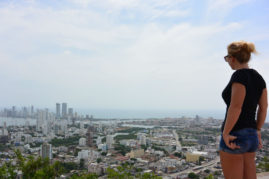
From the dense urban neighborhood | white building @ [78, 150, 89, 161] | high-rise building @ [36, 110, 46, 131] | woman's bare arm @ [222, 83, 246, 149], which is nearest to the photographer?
woman's bare arm @ [222, 83, 246, 149]

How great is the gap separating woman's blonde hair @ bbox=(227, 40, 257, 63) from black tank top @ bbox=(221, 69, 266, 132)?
0.15ft

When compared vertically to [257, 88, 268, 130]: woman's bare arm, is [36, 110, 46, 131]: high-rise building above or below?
below

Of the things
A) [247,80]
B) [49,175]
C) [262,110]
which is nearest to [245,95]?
[247,80]

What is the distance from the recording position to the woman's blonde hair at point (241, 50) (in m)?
0.75

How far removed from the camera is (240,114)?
29.8 inches

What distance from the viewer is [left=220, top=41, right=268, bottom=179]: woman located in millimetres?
726

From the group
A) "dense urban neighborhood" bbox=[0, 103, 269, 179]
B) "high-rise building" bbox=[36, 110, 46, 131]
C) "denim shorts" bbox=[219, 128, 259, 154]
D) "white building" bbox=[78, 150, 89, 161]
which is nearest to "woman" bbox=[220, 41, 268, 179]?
"denim shorts" bbox=[219, 128, 259, 154]

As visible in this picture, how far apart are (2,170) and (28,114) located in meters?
34.1

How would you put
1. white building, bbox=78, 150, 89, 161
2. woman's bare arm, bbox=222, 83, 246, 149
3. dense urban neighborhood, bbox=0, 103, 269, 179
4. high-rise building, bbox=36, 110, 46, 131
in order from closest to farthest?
woman's bare arm, bbox=222, 83, 246, 149, dense urban neighborhood, bbox=0, 103, 269, 179, white building, bbox=78, 150, 89, 161, high-rise building, bbox=36, 110, 46, 131

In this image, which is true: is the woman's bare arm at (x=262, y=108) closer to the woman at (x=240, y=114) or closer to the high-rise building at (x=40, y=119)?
the woman at (x=240, y=114)

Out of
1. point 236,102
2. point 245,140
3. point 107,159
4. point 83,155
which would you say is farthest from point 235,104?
point 83,155

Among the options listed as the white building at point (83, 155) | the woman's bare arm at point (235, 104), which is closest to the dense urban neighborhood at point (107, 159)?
the white building at point (83, 155)

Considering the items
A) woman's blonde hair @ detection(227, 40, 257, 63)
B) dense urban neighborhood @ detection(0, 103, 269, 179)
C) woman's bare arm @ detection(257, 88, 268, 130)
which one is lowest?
dense urban neighborhood @ detection(0, 103, 269, 179)

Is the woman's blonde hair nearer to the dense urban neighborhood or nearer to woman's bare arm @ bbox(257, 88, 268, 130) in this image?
woman's bare arm @ bbox(257, 88, 268, 130)
